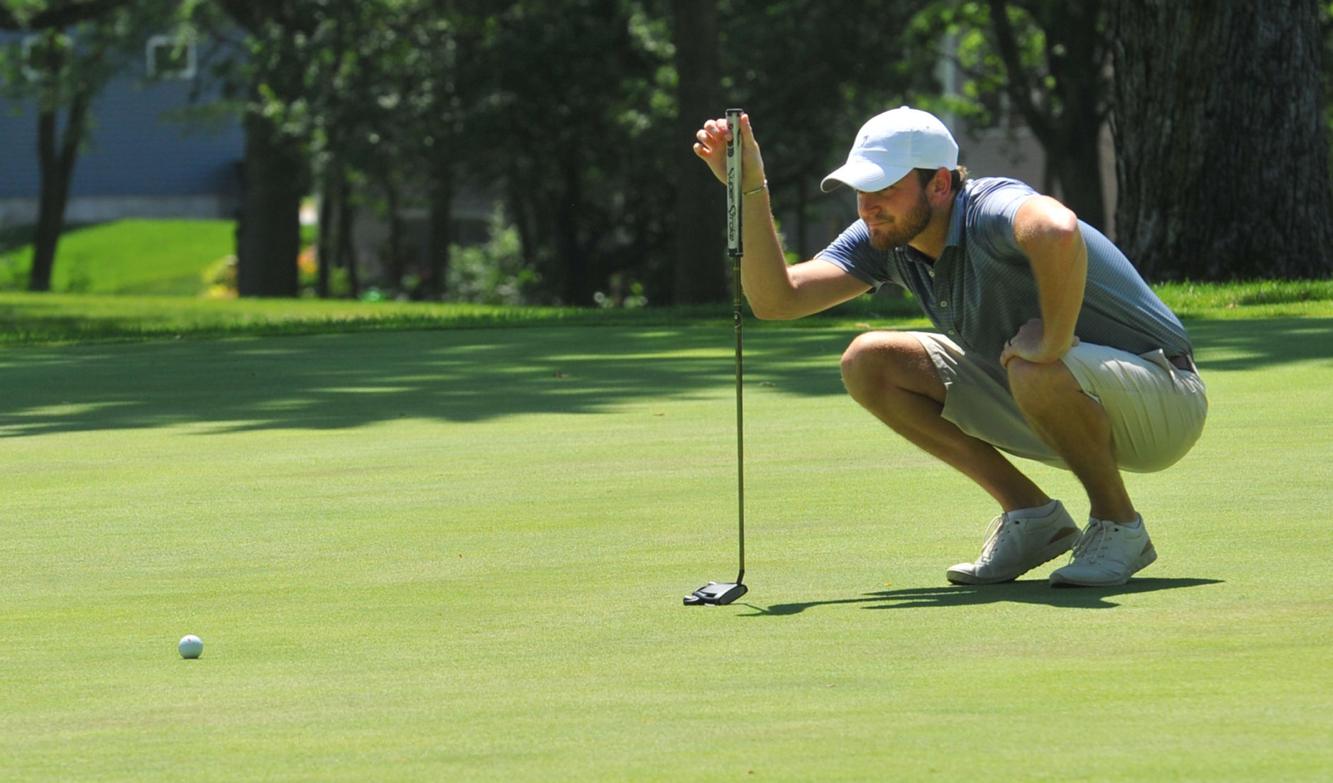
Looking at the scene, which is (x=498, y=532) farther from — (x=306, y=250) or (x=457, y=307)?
(x=306, y=250)

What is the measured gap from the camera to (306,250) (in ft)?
214

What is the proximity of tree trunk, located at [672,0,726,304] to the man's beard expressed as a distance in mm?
20029

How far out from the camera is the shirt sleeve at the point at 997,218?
19.9ft

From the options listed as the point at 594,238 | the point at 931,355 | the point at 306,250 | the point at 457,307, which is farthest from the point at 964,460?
the point at 306,250

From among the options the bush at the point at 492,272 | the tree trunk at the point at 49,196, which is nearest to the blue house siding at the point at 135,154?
the tree trunk at the point at 49,196

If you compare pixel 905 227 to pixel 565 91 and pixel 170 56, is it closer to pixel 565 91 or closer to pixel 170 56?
pixel 565 91

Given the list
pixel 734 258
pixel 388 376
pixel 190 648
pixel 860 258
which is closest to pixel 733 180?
pixel 734 258

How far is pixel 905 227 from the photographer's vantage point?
6215 millimetres

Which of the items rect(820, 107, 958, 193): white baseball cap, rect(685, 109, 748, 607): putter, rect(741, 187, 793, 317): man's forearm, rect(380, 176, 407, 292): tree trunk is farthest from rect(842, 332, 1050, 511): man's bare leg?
rect(380, 176, 407, 292): tree trunk

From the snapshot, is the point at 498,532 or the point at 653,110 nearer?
the point at 498,532

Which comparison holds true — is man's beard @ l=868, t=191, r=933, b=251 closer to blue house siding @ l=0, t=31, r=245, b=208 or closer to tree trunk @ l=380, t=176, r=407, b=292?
tree trunk @ l=380, t=176, r=407, b=292

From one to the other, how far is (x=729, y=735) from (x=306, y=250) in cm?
6183

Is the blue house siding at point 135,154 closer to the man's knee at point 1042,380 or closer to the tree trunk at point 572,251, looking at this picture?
the tree trunk at point 572,251

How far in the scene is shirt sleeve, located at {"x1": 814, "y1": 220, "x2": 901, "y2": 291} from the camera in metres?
6.66
